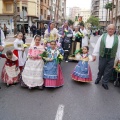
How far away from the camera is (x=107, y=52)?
5.78m

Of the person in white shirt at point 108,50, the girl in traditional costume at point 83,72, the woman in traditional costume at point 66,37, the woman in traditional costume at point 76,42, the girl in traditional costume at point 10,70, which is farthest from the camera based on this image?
the woman in traditional costume at point 76,42

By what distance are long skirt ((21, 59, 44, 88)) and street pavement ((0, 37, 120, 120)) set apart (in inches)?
8.1

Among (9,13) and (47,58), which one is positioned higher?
(9,13)

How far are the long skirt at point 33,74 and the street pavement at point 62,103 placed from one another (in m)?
0.21

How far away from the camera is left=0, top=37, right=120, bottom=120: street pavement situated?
4.16m

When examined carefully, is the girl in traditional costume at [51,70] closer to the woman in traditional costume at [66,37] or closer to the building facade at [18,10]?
the woman in traditional costume at [66,37]

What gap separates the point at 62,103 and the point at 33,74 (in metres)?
1.19

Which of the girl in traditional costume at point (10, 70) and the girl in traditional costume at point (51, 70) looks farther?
the girl in traditional costume at point (10, 70)

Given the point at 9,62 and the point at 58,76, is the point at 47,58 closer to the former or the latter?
the point at 58,76

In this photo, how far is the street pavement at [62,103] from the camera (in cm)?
416

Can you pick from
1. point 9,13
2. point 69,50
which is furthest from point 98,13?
point 69,50

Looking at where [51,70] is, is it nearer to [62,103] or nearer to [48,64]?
Result: [48,64]

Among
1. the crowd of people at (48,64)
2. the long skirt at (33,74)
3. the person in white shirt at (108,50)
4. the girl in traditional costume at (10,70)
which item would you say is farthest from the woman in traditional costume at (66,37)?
the long skirt at (33,74)

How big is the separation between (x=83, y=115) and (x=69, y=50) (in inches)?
264
